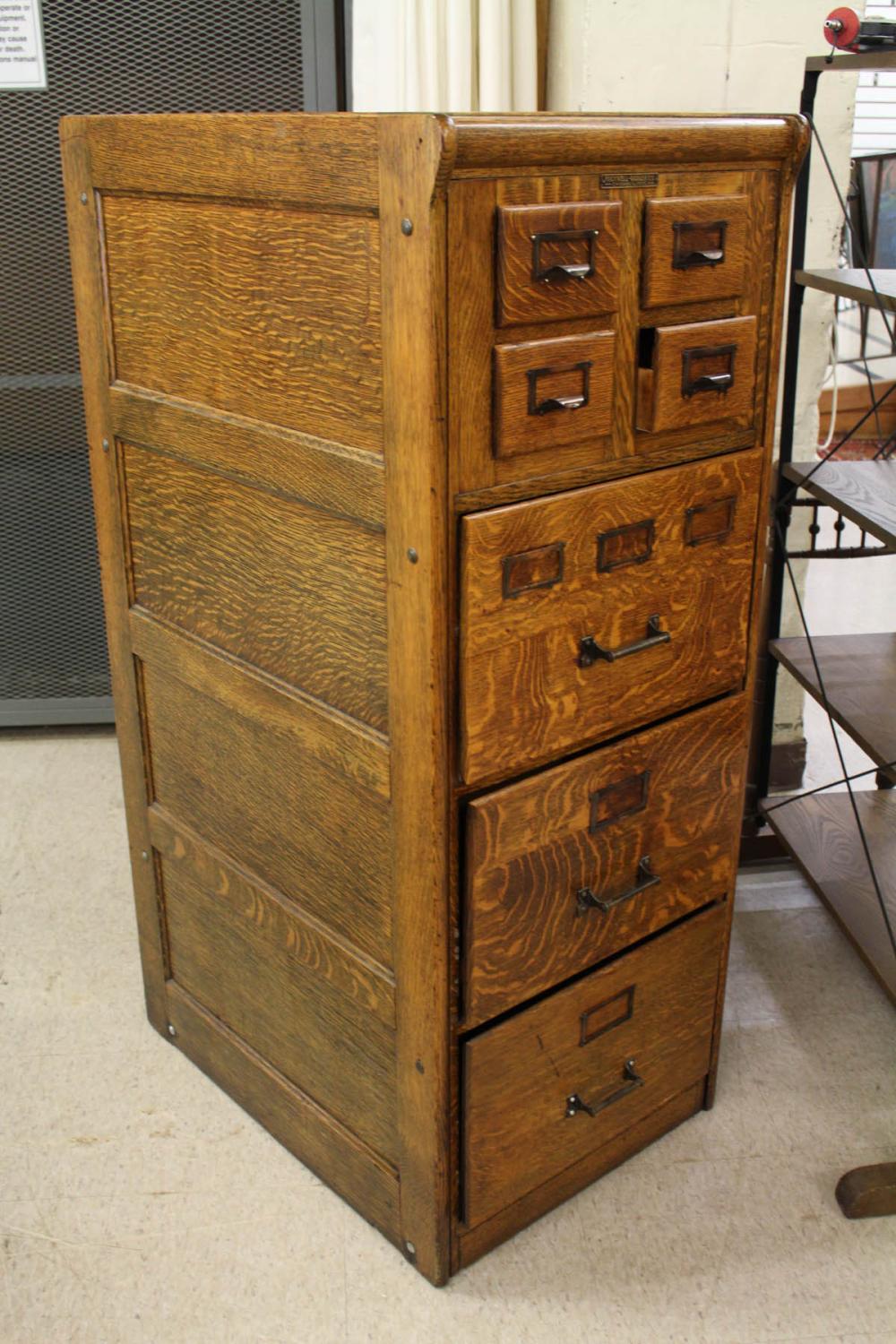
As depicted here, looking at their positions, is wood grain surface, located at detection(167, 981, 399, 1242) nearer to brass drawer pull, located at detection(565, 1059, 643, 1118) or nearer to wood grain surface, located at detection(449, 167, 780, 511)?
brass drawer pull, located at detection(565, 1059, 643, 1118)

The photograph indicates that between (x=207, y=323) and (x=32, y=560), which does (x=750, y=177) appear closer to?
(x=207, y=323)

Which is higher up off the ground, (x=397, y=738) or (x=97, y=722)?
(x=397, y=738)

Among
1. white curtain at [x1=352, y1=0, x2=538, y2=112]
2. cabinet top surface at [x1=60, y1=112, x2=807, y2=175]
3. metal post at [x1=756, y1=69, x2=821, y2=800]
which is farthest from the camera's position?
white curtain at [x1=352, y1=0, x2=538, y2=112]

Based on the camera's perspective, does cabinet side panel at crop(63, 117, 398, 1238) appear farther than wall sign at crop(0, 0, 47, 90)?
No

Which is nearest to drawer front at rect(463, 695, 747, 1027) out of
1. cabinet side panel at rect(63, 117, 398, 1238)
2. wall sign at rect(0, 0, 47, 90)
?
cabinet side panel at rect(63, 117, 398, 1238)

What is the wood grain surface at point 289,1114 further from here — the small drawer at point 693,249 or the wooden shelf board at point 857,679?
the small drawer at point 693,249

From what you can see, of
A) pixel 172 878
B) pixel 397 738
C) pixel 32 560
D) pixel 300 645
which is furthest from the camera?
pixel 32 560

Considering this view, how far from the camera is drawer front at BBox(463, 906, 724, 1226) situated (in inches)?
62.2

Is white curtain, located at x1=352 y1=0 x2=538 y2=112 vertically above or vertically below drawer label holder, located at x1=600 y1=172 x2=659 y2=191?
above

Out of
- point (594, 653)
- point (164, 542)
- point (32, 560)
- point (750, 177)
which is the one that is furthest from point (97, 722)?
point (750, 177)

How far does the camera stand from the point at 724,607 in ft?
5.25

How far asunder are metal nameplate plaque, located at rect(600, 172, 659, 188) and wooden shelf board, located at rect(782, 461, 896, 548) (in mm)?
532

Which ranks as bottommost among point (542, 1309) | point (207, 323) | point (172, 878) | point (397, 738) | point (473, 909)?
point (542, 1309)

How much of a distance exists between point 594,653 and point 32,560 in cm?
176
